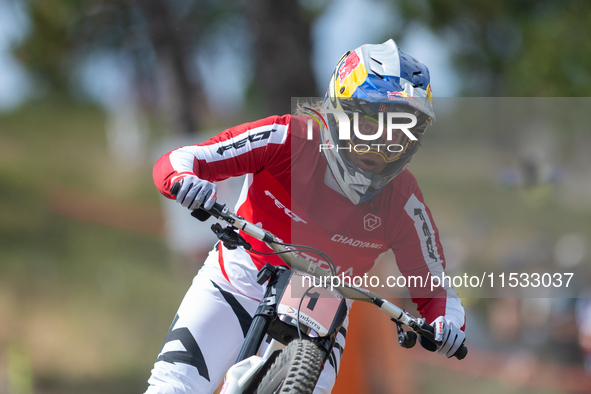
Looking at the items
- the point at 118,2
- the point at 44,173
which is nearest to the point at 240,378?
the point at 118,2

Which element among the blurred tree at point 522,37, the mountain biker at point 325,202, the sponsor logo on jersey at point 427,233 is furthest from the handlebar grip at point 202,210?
the blurred tree at point 522,37

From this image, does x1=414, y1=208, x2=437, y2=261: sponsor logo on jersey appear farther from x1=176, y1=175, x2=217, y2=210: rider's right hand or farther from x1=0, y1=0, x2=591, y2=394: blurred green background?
x1=0, y1=0, x2=591, y2=394: blurred green background

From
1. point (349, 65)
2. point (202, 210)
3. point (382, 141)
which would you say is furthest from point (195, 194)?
point (349, 65)

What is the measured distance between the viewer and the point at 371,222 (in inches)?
122

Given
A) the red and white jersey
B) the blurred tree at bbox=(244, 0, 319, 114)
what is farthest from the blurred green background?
the red and white jersey

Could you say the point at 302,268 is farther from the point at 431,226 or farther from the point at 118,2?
the point at 118,2

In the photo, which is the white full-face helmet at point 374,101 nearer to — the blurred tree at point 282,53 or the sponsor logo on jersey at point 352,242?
the sponsor logo on jersey at point 352,242

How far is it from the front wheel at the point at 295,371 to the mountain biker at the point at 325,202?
0.54 metres

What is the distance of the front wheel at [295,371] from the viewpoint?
2211mm

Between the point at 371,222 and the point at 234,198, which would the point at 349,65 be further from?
the point at 234,198

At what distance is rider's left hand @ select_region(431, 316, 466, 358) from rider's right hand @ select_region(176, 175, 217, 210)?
4.33 feet

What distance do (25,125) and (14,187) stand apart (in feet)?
28.0

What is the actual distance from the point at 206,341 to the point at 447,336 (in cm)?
128

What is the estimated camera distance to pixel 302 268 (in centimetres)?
261
